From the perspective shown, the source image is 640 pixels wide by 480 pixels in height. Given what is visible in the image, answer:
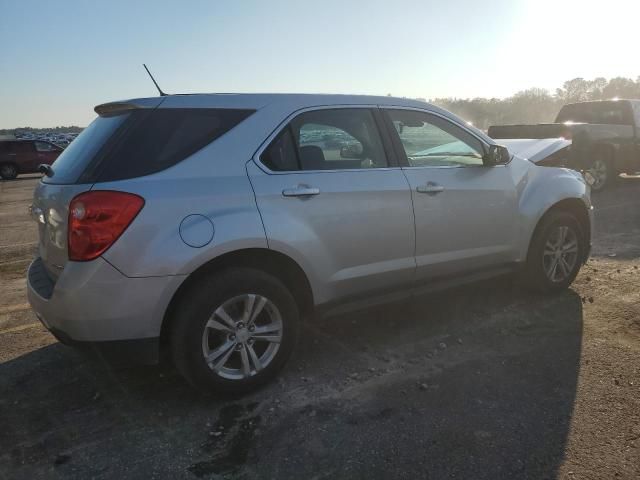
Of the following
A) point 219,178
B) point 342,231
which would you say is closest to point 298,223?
point 342,231

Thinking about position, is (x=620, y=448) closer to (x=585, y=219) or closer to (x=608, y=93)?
(x=585, y=219)

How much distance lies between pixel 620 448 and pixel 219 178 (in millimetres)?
2520

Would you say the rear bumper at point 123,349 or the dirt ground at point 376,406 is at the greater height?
the rear bumper at point 123,349

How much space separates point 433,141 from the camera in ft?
13.3

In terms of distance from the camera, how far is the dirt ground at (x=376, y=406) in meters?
2.55

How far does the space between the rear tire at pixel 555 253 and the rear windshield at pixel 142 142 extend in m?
2.80

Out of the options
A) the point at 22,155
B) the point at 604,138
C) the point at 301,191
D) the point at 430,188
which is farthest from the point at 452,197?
the point at 22,155

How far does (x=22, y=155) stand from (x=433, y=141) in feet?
79.4

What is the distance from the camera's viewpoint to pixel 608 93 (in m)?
44.9

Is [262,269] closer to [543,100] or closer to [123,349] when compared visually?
Result: [123,349]

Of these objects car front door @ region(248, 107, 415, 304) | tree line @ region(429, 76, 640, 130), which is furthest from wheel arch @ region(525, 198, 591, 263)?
tree line @ region(429, 76, 640, 130)

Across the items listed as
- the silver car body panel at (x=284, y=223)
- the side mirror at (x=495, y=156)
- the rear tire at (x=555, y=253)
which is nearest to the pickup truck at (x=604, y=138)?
the rear tire at (x=555, y=253)

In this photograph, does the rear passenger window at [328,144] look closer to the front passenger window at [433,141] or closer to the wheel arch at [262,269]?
the front passenger window at [433,141]

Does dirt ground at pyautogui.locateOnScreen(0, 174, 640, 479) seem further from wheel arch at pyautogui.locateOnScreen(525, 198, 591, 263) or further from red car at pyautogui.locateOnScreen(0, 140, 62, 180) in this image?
red car at pyautogui.locateOnScreen(0, 140, 62, 180)
